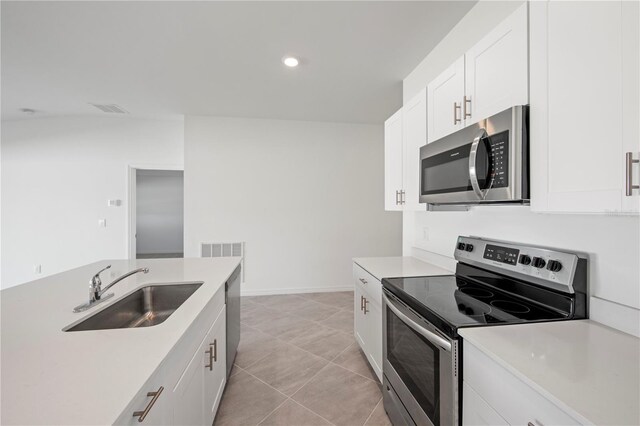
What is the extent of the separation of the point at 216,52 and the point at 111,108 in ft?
7.93

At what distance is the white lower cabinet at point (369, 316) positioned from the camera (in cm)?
195

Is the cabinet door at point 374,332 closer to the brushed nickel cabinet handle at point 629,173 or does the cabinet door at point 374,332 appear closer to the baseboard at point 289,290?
the brushed nickel cabinet handle at point 629,173

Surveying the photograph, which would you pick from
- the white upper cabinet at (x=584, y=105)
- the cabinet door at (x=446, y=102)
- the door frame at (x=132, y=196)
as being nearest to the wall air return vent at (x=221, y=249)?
the door frame at (x=132, y=196)

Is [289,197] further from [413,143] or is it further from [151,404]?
[151,404]

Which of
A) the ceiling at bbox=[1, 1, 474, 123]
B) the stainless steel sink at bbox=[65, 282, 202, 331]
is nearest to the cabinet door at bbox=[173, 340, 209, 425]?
the stainless steel sink at bbox=[65, 282, 202, 331]

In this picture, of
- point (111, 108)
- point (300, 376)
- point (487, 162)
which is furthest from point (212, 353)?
point (111, 108)

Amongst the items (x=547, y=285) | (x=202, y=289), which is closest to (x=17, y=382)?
(x=202, y=289)

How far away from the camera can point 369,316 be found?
2.16 m

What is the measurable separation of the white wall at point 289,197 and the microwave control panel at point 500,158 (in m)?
3.28

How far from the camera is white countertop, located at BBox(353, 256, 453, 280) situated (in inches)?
77.3

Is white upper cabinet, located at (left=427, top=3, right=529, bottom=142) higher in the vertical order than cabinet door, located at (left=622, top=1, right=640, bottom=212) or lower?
higher

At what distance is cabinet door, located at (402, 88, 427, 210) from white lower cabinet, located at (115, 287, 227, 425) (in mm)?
1492

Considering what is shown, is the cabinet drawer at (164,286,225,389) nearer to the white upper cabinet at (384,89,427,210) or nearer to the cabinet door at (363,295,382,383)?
the cabinet door at (363,295,382,383)

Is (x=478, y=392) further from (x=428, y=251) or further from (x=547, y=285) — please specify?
(x=428, y=251)
